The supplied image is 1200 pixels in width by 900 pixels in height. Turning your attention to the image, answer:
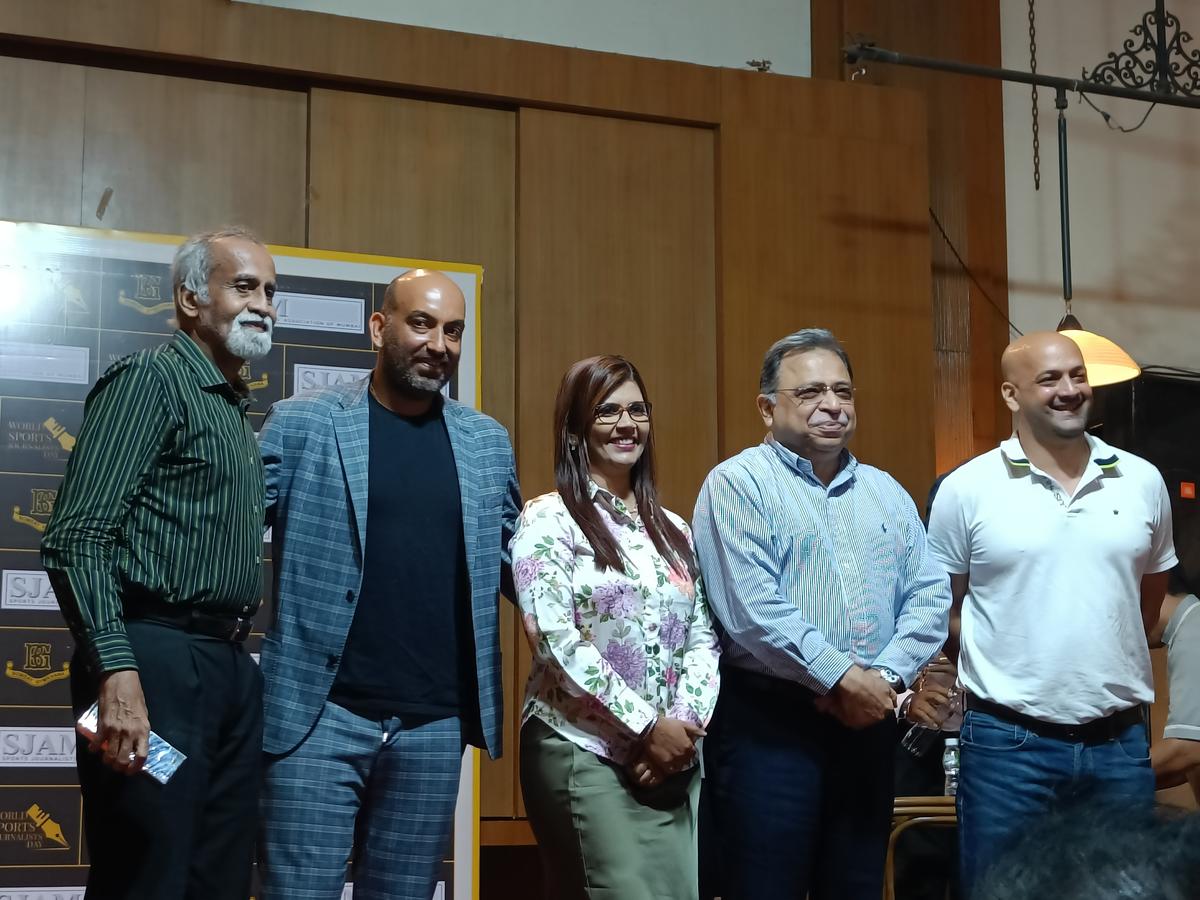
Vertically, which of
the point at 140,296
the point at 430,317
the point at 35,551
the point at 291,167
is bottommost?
the point at 35,551

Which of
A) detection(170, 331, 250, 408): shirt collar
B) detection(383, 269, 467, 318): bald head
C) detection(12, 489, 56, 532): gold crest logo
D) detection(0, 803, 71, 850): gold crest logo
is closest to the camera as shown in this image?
detection(170, 331, 250, 408): shirt collar

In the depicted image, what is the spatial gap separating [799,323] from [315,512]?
254cm

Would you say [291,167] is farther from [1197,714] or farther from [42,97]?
[1197,714]

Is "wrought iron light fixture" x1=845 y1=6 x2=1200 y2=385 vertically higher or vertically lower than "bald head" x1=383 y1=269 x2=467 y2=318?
higher

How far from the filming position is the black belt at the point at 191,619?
2.16m

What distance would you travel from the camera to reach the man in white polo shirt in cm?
280

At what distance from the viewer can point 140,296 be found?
12.4ft

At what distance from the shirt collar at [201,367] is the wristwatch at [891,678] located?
131cm

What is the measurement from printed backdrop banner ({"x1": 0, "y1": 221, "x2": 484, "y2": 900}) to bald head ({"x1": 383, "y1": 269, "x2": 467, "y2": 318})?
0.89m

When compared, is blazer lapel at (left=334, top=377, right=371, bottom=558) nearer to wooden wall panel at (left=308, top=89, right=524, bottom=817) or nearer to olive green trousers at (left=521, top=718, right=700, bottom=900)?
olive green trousers at (left=521, top=718, right=700, bottom=900)

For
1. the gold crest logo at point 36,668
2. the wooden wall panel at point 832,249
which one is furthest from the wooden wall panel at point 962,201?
the gold crest logo at point 36,668

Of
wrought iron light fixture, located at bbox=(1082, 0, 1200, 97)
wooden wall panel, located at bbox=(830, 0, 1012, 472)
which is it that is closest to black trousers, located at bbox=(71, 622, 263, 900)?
wooden wall panel, located at bbox=(830, 0, 1012, 472)

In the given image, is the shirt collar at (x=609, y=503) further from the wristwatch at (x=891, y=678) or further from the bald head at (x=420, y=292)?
the wristwatch at (x=891, y=678)

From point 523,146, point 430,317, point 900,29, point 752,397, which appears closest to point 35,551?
point 430,317
